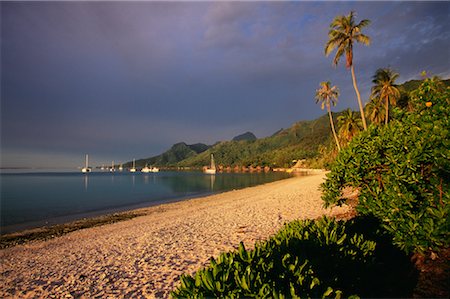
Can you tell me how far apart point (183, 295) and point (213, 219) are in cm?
1205

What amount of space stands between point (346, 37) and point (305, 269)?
2586 cm

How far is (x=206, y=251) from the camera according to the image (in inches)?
347

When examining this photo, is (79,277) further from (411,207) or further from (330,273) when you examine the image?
(411,207)

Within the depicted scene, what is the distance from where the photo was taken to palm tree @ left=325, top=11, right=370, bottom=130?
23.1 metres

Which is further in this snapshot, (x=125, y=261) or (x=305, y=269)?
(x=125, y=261)

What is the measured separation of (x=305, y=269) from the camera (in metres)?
3.62

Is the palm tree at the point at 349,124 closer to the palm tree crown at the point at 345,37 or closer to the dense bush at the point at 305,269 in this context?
the palm tree crown at the point at 345,37

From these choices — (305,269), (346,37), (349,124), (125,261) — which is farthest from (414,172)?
(349,124)

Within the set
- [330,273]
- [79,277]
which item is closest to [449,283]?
[330,273]

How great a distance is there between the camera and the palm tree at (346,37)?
2312 cm

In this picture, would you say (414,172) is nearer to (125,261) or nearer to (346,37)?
(125,261)

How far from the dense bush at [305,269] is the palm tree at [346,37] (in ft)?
68.5

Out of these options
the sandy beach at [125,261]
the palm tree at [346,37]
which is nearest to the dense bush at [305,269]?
the sandy beach at [125,261]

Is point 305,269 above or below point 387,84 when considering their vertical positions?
below
